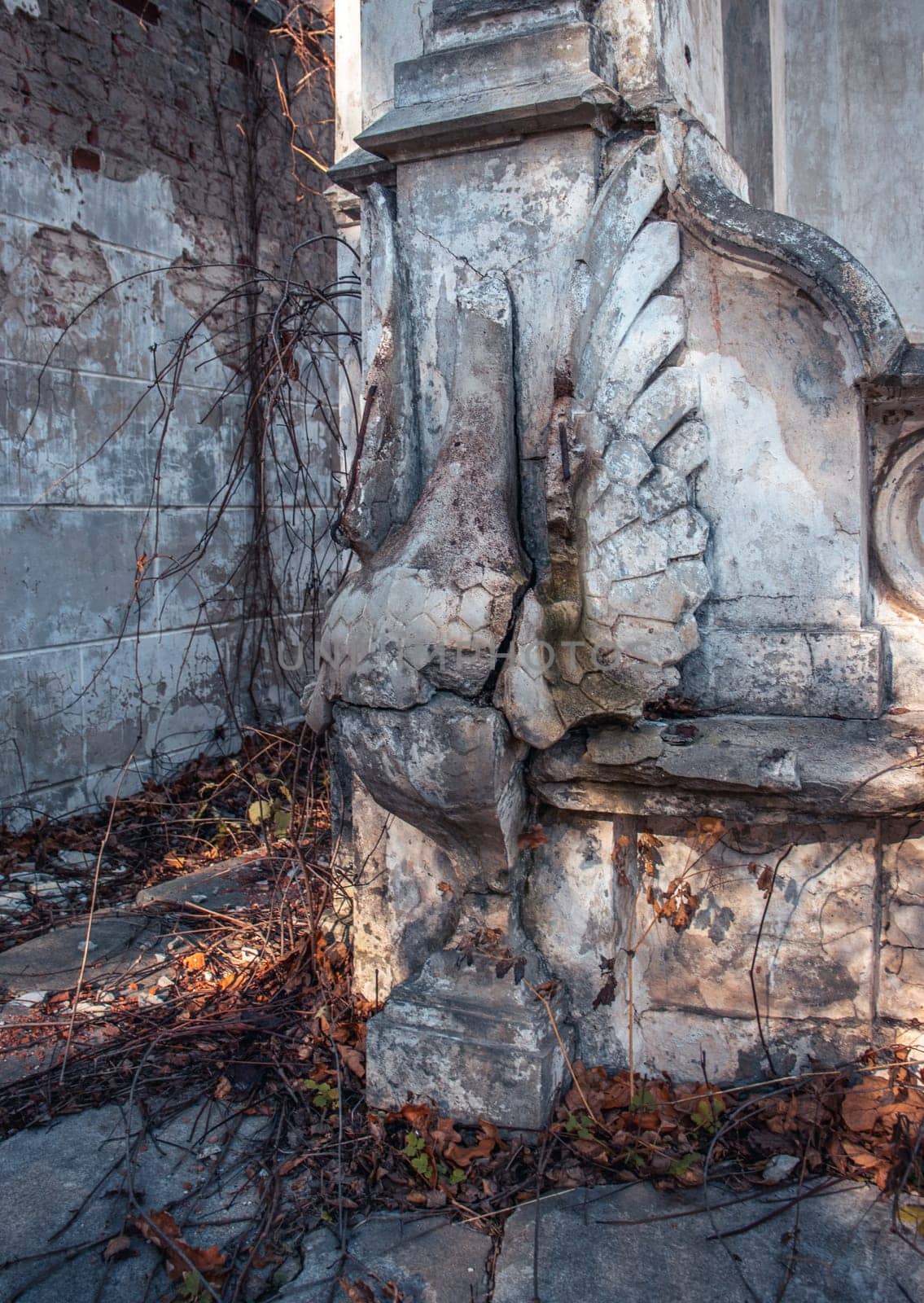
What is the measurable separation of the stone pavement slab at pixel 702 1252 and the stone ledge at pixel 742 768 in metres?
0.69

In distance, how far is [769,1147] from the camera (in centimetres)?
210

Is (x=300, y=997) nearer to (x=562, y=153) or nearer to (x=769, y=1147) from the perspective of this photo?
(x=769, y=1147)

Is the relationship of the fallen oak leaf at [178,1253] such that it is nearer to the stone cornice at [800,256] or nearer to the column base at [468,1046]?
the column base at [468,1046]

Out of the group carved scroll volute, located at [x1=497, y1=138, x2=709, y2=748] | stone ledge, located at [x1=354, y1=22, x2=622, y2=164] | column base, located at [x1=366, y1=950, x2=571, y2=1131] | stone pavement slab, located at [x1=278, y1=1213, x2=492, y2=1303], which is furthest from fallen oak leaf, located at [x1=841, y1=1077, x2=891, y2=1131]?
stone ledge, located at [x1=354, y1=22, x2=622, y2=164]

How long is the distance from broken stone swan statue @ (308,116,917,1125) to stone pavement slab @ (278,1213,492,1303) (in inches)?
11.0

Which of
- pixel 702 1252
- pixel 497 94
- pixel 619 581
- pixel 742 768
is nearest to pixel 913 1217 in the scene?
pixel 702 1252

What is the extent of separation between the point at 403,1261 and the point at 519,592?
120 centimetres

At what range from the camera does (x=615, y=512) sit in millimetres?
2029

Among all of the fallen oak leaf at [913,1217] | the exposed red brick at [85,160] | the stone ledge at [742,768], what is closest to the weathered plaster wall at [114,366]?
the exposed red brick at [85,160]

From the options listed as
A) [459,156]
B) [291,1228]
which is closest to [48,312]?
[459,156]

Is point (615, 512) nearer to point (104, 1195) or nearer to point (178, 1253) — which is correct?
point (178, 1253)

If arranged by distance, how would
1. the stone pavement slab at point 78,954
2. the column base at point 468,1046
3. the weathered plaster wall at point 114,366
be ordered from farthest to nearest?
1. the weathered plaster wall at point 114,366
2. the stone pavement slab at point 78,954
3. the column base at point 468,1046

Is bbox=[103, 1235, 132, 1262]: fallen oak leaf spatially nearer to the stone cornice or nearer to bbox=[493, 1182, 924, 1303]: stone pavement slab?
bbox=[493, 1182, 924, 1303]: stone pavement slab

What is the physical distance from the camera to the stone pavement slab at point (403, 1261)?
183cm
